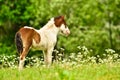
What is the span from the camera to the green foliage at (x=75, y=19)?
37750 mm

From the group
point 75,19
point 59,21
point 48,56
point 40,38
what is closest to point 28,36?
point 40,38

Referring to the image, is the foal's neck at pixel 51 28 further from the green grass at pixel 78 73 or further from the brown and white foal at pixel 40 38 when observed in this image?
the green grass at pixel 78 73

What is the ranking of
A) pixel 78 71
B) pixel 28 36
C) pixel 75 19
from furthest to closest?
1. pixel 75 19
2. pixel 28 36
3. pixel 78 71

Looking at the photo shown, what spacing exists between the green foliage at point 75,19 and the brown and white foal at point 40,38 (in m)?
23.2

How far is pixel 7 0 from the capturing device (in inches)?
1503

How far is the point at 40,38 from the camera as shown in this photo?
517 inches

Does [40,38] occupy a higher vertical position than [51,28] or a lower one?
lower

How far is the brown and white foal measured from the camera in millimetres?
12797

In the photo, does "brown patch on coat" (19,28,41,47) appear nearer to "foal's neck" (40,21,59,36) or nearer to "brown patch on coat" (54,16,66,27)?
"foal's neck" (40,21,59,36)

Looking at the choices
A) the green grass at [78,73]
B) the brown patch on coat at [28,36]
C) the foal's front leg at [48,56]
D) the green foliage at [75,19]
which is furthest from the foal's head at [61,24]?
the green foliage at [75,19]

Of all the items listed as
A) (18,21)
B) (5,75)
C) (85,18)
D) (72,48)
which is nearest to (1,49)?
(18,21)

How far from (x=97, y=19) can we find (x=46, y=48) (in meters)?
27.6

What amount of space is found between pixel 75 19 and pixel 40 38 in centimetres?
2651

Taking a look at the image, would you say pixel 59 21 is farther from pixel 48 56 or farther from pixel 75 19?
pixel 75 19
